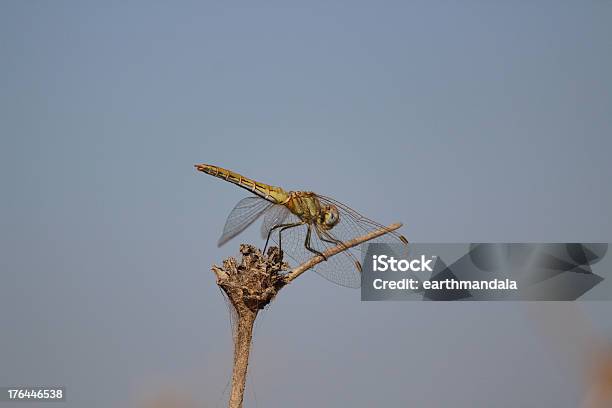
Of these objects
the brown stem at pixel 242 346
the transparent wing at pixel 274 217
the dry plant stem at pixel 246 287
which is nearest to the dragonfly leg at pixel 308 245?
the transparent wing at pixel 274 217

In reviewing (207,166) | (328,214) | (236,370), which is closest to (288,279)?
(236,370)

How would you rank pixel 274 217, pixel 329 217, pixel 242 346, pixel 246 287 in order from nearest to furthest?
1. pixel 246 287
2. pixel 242 346
3. pixel 274 217
4. pixel 329 217

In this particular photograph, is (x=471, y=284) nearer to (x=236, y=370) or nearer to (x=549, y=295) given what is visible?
(x=549, y=295)

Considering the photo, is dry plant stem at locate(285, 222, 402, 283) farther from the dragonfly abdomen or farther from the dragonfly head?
the dragonfly abdomen

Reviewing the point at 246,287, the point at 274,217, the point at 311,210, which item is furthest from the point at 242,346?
the point at 311,210

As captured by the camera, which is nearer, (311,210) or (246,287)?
(246,287)

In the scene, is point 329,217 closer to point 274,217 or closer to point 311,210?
point 311,210

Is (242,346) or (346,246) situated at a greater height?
(346,246)
